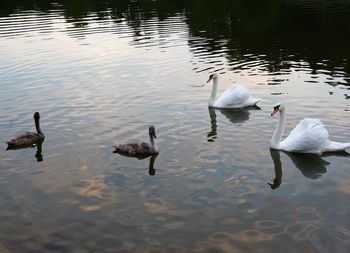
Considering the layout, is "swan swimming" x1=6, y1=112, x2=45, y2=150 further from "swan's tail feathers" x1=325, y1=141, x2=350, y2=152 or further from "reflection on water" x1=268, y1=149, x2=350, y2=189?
"swan's tail feathers" x1=325, y1=141, x2=350, y2=152

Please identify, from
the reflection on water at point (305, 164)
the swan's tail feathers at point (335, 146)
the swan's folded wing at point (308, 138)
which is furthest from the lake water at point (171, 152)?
the swan's folded wing at point (308, 138)

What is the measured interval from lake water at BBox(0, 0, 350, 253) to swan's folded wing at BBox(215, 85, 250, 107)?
364 mm

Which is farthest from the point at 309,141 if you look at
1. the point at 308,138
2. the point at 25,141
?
the point at 25,141

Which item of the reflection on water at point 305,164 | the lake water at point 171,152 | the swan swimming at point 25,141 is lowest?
the reflection on water at point 305,164

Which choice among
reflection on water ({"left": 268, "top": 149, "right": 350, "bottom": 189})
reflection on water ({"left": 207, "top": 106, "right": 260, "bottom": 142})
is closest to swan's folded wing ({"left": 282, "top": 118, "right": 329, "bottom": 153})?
reflection on water ({"left": 268, "top": 149, "right": 350, "bottom": 189})

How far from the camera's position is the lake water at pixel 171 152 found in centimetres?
1086

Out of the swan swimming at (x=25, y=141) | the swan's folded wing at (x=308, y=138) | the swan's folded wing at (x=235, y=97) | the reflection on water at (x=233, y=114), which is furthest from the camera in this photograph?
the swan's folded wing at (x=235, y=97)

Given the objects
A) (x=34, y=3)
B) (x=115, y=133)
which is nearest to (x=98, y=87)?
(x=115, y=133)

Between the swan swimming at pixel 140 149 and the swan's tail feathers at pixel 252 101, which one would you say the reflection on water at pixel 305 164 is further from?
the swan's tail feathers at pixel 252 101

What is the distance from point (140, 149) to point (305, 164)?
4678 mm

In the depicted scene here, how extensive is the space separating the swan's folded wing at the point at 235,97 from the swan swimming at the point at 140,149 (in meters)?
5.62

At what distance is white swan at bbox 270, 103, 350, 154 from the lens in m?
14.8

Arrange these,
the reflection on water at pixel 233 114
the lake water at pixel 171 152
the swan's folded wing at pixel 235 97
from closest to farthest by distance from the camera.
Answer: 1. the lake water at pixel 171 152
2. the reflection on water at pixel 233 114
3. the swan's folded wing at pixel 235 97

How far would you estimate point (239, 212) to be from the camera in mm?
11578
